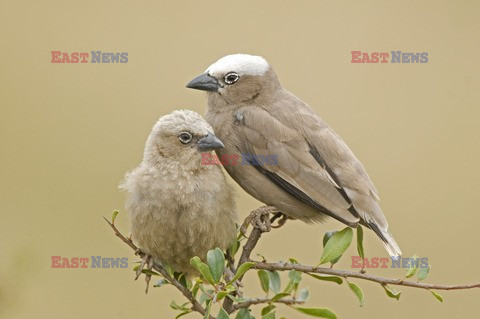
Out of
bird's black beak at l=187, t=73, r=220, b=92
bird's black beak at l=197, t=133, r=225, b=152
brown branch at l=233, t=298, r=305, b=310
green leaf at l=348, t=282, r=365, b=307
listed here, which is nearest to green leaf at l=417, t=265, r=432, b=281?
green leaf at l=348, t=282, r=365, b=307

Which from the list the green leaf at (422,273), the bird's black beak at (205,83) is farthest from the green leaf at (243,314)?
the bird's black beak at (205,83)

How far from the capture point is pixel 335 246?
3.21m

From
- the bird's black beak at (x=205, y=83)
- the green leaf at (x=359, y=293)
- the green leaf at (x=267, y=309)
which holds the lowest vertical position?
the green leaf at (x=267, y=309)

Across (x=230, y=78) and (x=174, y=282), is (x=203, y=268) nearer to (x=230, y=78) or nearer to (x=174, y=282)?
(x=174, y=282)

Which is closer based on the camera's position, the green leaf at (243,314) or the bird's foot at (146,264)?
the green leaf at (243,314)

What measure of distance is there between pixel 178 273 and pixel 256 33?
4.26m

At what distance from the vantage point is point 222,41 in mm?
7328

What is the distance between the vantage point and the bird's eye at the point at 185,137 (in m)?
4.08

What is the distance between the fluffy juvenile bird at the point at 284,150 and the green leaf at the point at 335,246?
0.51 meters

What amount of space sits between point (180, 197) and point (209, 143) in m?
0.35

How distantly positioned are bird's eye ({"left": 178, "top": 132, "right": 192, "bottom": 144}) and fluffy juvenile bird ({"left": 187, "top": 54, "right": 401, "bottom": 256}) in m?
0.30

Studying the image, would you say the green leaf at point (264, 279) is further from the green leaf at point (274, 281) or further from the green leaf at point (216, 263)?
the green leaf at point (216, 263)

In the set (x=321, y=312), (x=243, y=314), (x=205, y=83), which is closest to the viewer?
(x=321, y=312)

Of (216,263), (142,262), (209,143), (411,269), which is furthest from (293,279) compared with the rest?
(209,143)
